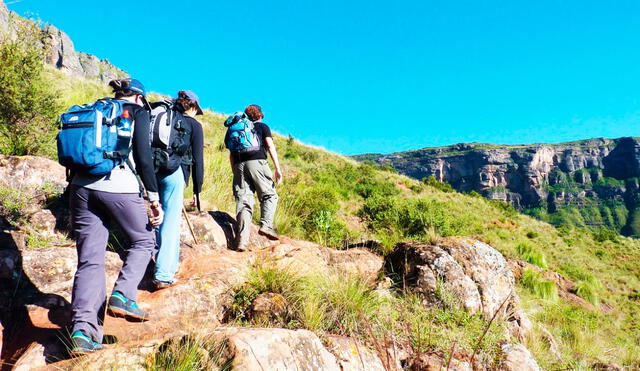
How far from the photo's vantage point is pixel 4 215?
4137mm

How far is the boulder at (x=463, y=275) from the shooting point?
4.14 meters

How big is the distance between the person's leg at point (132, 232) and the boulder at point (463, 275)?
A: 2757 millimetres

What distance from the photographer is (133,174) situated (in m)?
2.78

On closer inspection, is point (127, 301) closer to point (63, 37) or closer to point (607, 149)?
point (63, 37)

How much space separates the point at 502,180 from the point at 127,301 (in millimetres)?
149577

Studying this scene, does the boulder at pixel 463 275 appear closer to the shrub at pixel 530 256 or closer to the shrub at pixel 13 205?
the shrub at pixel 13 205

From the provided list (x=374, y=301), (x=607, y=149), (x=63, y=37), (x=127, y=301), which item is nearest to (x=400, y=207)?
(x=374, y=301)

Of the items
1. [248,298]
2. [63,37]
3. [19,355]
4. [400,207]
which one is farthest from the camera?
[63,37]

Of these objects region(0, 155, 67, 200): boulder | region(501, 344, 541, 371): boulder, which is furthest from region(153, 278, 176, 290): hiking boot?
region(501, 344, 541, 371): boulder

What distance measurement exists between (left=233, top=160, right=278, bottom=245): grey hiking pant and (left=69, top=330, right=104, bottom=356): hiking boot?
270 cm

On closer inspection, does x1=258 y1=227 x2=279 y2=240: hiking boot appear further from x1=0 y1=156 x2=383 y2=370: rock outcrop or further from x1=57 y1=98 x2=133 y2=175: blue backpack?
x1=57 y1=98 x2=133 y2=175: blue backpack

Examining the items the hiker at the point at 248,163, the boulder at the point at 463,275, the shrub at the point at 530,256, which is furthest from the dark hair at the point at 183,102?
the shrub at the point at 530,256

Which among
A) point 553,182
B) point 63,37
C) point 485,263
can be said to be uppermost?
point 63,37

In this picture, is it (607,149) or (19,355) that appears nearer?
(19,355)
